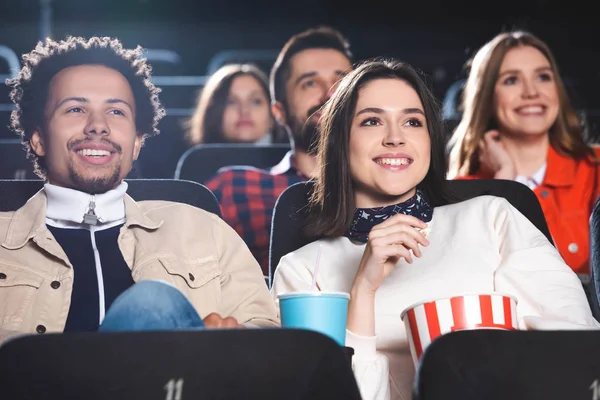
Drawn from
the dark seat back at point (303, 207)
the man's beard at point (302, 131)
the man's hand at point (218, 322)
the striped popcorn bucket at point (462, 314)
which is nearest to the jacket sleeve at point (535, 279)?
the dark seat back at point (303, 207)

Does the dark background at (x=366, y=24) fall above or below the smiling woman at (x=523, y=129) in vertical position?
above

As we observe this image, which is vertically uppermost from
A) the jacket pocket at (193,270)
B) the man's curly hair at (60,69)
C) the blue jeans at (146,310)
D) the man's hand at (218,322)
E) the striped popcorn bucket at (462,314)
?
the man's curly hair at (60,69)

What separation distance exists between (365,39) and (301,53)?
3682 millimetres

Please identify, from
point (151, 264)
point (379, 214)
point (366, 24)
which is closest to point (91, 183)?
point (151, 264)

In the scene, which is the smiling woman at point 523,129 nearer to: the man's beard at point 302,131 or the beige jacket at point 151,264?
the man's beard at point 302,131

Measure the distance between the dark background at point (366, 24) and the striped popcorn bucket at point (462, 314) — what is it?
4.80 meters

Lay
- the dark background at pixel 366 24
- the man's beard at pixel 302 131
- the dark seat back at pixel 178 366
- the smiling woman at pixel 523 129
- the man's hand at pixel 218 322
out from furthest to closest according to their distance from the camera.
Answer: the dark background at pixel 366 24, the man's beard at pixel 302 131, the smiling woman at pixel 523 129, the man's hand at pixel 218 322, the dark seat back at pixel 178 366

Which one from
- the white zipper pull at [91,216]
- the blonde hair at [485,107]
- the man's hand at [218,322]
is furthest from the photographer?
the blonde hair at [485,107]

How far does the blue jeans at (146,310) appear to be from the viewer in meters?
1.34

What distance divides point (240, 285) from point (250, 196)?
3.06 ft

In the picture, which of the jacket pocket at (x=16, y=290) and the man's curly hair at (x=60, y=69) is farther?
the man's curly hair at (x=60, y=69)

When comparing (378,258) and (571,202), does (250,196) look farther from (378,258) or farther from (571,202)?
(378,258)

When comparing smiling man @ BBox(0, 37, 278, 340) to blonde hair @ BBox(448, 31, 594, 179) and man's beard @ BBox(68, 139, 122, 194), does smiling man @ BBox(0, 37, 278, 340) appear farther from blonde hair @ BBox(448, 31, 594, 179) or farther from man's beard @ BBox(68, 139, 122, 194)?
blonde hair @ BBox(448, 31, 594, 179)

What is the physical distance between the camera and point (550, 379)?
122 cm
